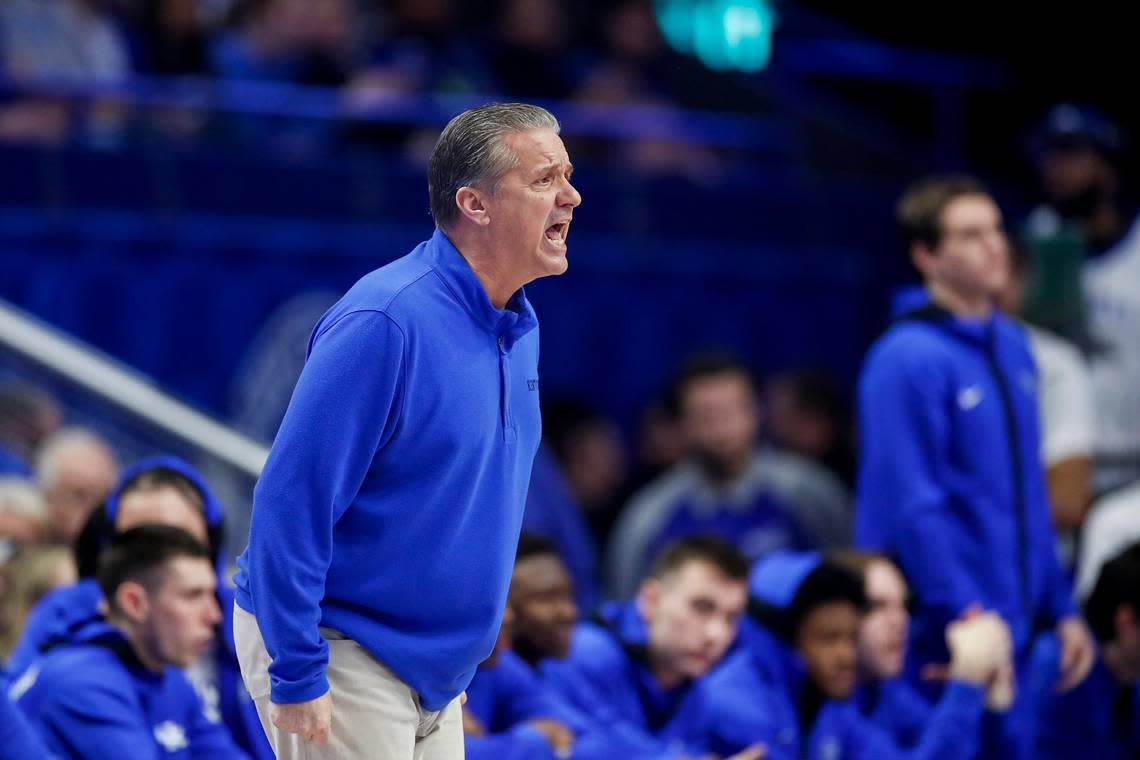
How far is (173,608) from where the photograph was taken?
3.85m

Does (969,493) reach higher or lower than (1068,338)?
lower

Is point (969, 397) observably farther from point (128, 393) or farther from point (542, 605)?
point (128, 393)

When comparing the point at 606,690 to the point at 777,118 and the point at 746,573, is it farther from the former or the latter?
the point at 777,118

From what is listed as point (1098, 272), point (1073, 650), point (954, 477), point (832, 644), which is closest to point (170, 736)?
point (832, 644)

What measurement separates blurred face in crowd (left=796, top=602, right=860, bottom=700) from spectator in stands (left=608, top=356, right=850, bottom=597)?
2.03 m

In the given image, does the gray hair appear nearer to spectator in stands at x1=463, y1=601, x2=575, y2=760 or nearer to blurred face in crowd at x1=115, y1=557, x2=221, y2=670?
blurred face in crowd at x1=115, y1=557, x2=221, y2=670

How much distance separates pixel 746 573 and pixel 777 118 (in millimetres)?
4571

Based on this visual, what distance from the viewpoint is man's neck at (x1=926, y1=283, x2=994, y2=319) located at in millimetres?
5059

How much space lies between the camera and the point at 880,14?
33.2 feet

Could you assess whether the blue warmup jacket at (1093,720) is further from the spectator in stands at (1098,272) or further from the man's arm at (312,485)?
the man's arm at (312,485)

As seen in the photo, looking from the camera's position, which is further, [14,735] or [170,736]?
[170,736]

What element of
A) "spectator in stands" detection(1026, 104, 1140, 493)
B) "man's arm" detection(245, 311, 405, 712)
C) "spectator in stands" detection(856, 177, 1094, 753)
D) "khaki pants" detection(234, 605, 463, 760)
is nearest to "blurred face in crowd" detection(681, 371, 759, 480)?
"spectator in stands" detection(1026, 104, 1140, 493)

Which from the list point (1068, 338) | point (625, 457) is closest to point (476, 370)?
point (1068, 338)

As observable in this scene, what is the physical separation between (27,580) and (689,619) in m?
1.66
